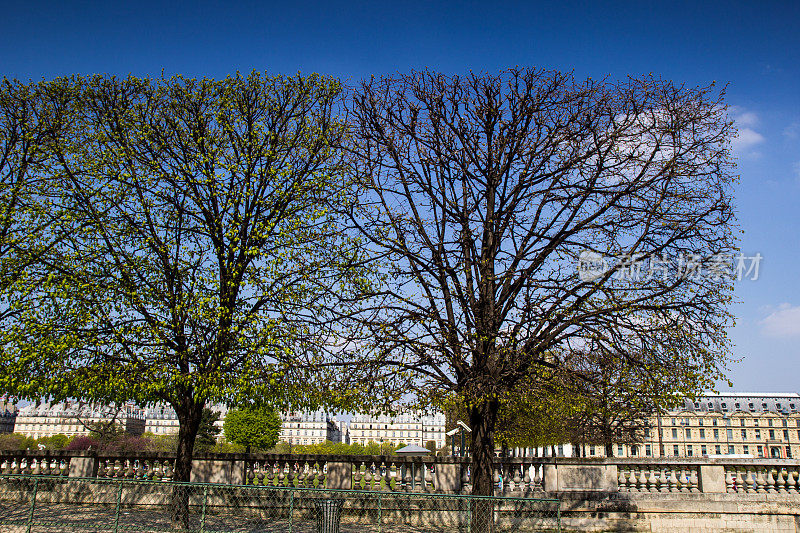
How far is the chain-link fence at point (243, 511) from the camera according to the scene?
1171cm

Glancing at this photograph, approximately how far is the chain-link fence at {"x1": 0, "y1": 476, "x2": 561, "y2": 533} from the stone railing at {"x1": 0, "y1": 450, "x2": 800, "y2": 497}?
0.86 meters

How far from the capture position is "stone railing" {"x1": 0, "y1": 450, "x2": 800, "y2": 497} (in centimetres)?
1519

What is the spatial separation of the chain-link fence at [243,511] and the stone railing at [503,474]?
86 cm

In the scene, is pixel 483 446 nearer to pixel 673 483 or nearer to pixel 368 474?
pixel 368 474

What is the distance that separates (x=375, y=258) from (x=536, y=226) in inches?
171

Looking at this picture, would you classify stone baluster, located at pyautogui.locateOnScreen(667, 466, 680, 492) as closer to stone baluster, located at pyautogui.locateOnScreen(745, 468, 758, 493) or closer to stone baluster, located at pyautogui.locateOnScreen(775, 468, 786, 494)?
stone baluster, located at pyautogui.locateOnScreen(745, 468, 758, 493)

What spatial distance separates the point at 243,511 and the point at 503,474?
7.01 metres

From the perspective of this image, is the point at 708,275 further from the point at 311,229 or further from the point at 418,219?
the point at 311,229

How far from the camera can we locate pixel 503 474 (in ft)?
51.3

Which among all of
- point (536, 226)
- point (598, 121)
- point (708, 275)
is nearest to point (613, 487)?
point (708, 275)

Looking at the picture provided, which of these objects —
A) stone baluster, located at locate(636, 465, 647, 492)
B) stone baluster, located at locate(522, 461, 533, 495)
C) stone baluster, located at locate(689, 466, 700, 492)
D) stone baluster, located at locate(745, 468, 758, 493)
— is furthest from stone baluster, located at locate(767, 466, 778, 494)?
stone baluster, located at locate(522, 461, 533, 495)

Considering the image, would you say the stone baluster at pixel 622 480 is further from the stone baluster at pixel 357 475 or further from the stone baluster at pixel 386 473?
the stone baluster at pixel 357 475

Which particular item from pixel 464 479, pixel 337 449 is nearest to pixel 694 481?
pixel 464 479

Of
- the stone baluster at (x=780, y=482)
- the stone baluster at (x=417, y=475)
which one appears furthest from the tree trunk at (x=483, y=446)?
the stone baluster at (x=780, y=482)
